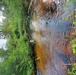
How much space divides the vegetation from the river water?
12cm

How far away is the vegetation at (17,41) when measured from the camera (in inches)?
98.2

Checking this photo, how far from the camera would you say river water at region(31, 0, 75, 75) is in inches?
85.0

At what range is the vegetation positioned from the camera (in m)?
2.49

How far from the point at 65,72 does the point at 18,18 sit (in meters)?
0.99

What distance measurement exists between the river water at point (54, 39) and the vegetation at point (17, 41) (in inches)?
4.6

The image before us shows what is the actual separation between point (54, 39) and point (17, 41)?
1.83 ft

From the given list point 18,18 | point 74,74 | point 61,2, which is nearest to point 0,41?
point 18,18

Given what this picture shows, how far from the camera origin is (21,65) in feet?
8.32

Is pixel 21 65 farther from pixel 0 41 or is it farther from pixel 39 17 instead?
pixel 39 17

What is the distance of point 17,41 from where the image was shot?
256cm

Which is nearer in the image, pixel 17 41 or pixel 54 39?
pixel 54 39

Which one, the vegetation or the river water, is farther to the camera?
the vegetation

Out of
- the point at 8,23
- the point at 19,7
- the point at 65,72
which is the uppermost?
the point at 19,7

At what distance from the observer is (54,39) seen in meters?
2.33
